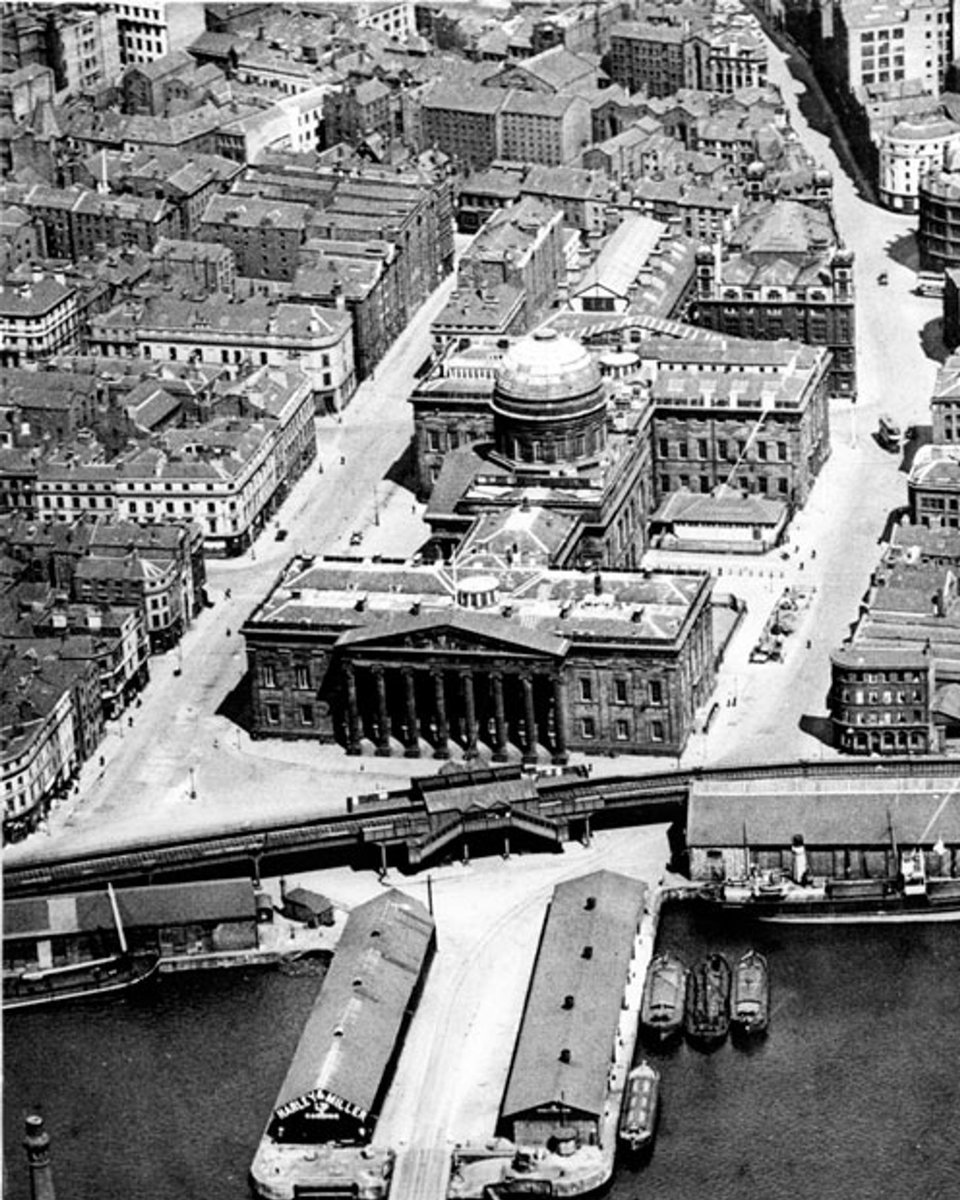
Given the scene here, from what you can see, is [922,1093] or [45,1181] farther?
[922,1093]

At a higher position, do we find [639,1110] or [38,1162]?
[38,1162]

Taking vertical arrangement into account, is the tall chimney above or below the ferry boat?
above

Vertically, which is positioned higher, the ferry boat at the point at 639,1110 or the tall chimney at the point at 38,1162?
the tall chimney at the point at 38,1162

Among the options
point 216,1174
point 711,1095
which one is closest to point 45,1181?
point 216,1174

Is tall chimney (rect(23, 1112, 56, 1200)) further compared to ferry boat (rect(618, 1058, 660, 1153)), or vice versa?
ferry boat (rect(618, 1058, 660, 1153))

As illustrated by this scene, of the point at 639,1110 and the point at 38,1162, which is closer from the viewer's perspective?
the point at 38,1162

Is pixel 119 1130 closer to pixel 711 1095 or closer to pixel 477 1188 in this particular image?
pixel 477 1188

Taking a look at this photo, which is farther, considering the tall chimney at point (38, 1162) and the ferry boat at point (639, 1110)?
the ferry boat at point (639, 1110)

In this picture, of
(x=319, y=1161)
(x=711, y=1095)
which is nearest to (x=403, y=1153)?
(x=319, y=1161)
